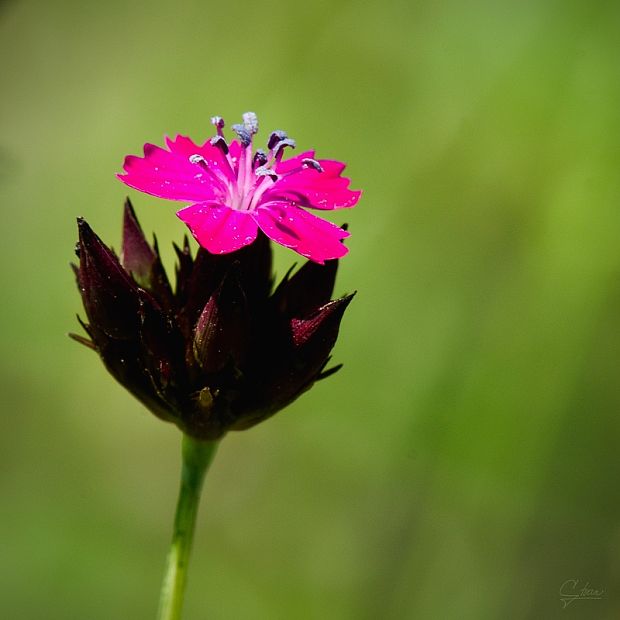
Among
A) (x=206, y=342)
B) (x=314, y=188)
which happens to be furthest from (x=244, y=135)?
(x=206, y=342)

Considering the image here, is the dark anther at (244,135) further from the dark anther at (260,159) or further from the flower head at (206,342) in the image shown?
the flower head at (206,342)

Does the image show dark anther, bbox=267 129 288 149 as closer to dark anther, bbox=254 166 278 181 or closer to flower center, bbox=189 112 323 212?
flower center, bbox=189 112 323 212

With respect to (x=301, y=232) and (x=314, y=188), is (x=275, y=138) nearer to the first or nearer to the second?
(x=314, y=188)

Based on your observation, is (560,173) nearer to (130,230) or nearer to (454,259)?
(454,259)

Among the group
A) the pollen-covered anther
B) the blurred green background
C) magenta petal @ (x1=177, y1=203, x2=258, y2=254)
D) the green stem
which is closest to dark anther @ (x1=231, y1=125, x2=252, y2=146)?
the pollen-covered anther

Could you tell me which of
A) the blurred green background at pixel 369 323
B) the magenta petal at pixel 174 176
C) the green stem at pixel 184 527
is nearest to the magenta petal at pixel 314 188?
the magenta petal at pixel 174 176
